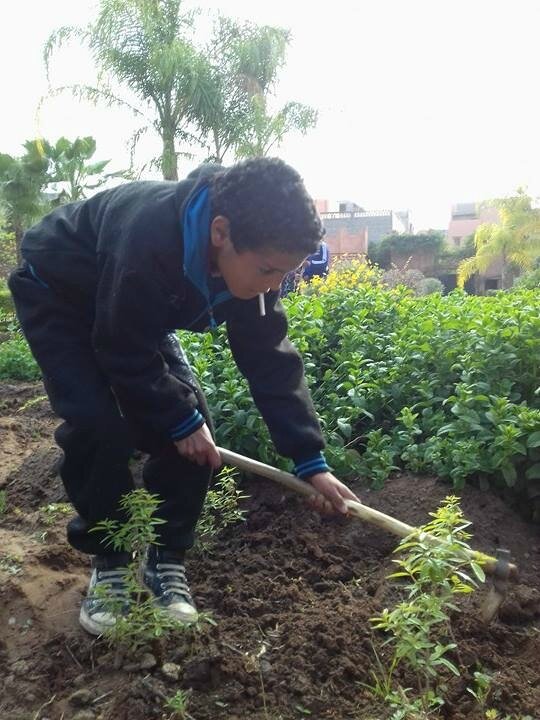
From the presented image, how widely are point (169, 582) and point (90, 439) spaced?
59 cm

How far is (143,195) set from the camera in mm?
2375

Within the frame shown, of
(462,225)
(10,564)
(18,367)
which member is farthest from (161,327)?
(462,225)

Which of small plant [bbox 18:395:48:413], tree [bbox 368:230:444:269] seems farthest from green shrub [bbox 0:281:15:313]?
tree [bbox 368:230:444:269]

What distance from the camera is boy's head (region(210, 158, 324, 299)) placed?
205cm

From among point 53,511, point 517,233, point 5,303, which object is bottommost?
point 517,233

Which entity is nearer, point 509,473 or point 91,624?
point 91,624

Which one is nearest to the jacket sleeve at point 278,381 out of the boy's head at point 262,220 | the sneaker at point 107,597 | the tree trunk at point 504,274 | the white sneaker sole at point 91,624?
the boy's head at point 262,220

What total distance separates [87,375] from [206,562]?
1.05 meters

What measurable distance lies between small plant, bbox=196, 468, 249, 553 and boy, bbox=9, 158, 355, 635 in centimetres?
44

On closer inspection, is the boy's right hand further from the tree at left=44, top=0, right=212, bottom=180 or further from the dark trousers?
the tree at left=44, top=0, right=212, bottom=180

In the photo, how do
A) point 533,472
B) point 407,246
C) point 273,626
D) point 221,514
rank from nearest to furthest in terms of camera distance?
point 273,626
point 533,472
point 221,514
point 407,246

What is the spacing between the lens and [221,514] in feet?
10.8

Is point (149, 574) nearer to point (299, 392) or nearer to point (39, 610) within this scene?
point (39, 610)

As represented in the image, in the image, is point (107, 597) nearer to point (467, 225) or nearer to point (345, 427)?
point (345, 427)
